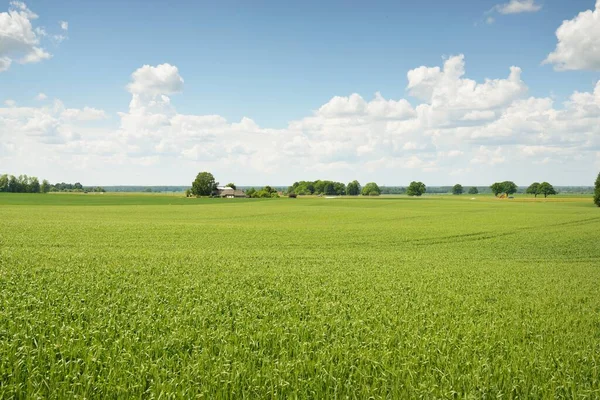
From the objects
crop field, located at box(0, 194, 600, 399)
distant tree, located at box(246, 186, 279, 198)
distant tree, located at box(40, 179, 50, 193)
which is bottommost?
crop field, located at box(0, 194, 600, 399)

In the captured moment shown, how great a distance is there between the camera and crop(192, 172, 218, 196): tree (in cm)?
16012

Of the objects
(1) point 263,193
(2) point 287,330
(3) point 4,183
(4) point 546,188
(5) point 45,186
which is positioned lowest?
(2) point 287,330

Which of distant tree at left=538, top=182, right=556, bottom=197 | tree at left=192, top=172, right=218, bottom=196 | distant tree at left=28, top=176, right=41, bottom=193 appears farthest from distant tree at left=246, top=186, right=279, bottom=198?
distant tree at left=538, top=182, right=556, bottom=197

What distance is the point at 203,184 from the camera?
6304 inches

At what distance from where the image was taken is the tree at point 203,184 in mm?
160125

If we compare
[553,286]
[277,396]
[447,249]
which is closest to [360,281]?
[553,286]

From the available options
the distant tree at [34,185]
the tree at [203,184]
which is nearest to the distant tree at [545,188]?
the tree at [203,184]

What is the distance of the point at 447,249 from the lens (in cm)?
3338

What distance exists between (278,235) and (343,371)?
32.9 metres

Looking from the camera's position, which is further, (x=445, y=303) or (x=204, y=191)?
(x=204, y=191)

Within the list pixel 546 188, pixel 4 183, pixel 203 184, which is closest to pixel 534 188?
pixel 546 188

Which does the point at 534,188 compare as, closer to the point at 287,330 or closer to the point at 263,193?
the point at 263,193

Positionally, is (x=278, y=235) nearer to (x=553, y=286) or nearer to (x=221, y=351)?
(x=553, y=286)

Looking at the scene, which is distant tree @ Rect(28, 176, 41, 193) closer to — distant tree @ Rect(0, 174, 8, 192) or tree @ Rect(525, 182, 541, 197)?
distant tree @ Rect(0, 174, 8, 192)
